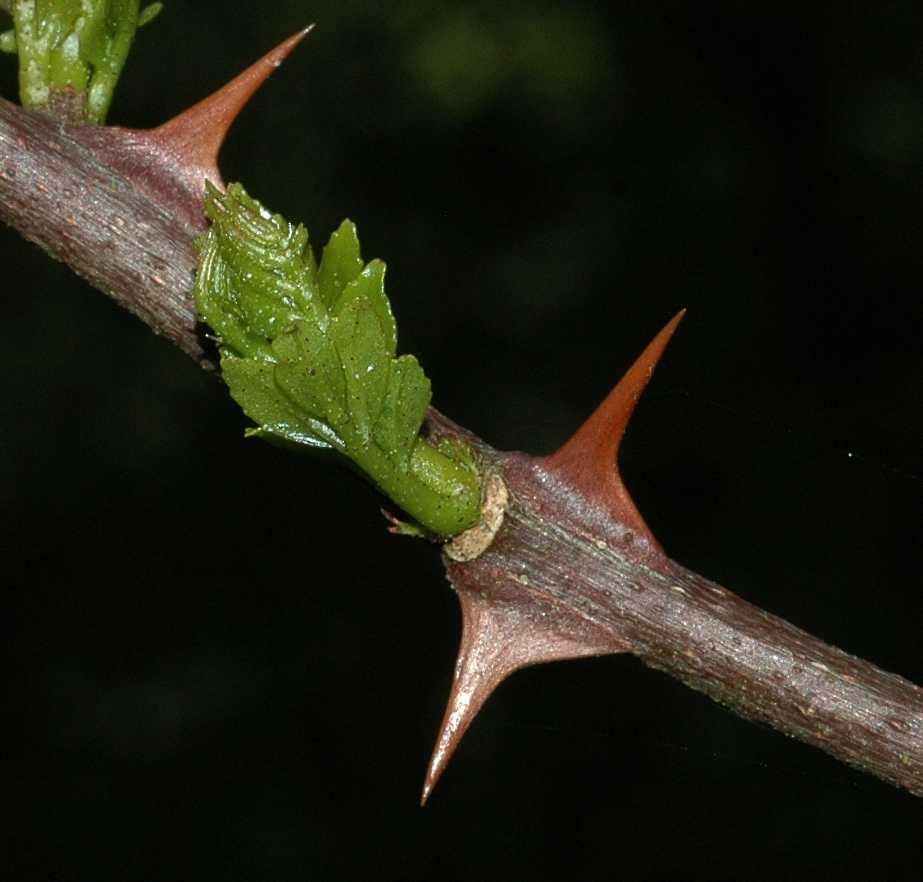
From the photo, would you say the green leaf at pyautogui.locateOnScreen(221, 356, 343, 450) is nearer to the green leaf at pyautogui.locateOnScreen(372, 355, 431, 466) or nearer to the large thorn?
the green leaf at pyautogui.locateOnScreen(372, 355, 431, 466)

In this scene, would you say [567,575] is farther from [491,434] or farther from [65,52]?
[491,434]

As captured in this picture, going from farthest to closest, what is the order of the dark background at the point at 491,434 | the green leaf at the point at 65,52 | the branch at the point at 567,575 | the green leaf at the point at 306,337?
1. the dark background at the point at 491,434
2. the green leaf at the point at 65,52
3. the branch at the point at 567,575
4. the green leaf at the point at 306,337

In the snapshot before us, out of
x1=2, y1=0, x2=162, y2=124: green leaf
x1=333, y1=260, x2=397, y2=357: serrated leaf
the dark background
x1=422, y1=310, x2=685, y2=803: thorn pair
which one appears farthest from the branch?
the dark background

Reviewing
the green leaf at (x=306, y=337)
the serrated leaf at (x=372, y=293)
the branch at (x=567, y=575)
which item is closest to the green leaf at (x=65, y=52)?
the branch at (x=567, y=575)

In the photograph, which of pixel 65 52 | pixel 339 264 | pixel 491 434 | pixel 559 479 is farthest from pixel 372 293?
pixel 491 434

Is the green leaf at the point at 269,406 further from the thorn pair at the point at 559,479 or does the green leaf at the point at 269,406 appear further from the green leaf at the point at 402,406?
the thorn pair at the point at 559,479

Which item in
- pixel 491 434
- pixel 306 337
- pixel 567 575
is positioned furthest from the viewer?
pixel 491 434

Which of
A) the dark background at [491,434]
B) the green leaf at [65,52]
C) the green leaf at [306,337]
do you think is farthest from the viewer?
the dark background at [491,434]
